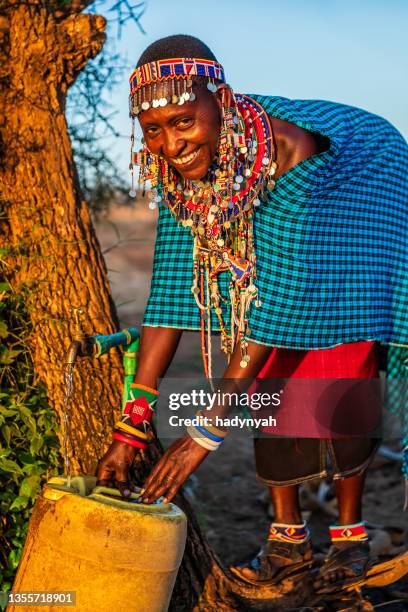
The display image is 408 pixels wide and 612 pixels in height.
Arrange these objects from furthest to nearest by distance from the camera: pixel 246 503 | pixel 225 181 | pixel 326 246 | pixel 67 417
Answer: pixel 246 503
pixel 67 417
pixel 326 246
pixel 225 181

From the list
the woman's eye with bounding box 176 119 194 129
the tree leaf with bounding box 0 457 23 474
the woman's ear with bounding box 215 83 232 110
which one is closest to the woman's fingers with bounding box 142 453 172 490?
the tree leaf with bounding box 0 457 23 474

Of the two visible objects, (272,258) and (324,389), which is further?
(324,389)

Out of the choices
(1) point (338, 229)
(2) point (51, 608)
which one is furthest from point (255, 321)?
(2) point (51, 608)

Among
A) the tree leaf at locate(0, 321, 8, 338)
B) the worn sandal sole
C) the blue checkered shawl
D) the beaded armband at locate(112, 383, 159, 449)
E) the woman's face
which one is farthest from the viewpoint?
the worn sandal sole

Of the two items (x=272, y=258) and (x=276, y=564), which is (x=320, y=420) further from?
(x=272, y=258)

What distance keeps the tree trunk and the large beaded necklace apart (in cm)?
48

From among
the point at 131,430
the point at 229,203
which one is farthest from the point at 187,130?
the point at 131,430

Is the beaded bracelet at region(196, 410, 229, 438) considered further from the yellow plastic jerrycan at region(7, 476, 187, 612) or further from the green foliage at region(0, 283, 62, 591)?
the green foliage at region(0, 283, 62, 591)

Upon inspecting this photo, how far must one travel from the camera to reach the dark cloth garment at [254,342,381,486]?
3.23 m

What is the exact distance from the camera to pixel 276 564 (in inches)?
132

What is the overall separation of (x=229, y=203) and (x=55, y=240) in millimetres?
822

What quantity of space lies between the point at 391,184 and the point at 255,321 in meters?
0.86

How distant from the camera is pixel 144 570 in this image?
2504mm

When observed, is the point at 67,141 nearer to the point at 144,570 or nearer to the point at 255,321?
the point at 255,321
